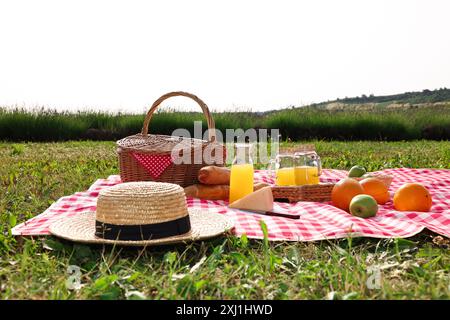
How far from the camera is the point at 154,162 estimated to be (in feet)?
13.6

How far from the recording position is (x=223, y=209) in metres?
3.38

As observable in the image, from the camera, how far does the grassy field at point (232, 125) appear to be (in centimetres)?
1003

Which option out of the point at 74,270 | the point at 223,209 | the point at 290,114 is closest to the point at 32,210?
the point at 223,209

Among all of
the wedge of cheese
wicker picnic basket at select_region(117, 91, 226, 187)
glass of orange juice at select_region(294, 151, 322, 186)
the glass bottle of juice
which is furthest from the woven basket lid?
the wedge of cheese

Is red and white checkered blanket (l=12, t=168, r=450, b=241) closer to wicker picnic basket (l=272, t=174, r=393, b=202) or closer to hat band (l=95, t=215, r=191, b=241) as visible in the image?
wicker picnic basket (l=272, t=174, r=393, b=202)

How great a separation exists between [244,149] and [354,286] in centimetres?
189

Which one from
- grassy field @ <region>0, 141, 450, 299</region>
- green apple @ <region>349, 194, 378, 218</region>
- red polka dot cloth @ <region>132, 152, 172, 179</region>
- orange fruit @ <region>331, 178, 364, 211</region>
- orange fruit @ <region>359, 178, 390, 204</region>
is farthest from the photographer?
red polka dot cloth @ <region>132, 152, 172, 179</region>

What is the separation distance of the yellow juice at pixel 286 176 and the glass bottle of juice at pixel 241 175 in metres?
0.25

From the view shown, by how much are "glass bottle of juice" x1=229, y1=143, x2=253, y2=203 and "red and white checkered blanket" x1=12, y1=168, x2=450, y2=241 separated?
0.13 meters

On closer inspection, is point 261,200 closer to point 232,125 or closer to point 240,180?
point 240,180

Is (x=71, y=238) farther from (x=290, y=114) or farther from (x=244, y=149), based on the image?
(x=290, y=114)

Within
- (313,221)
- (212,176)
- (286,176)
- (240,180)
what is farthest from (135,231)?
(286,176)

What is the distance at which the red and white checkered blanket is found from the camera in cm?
265

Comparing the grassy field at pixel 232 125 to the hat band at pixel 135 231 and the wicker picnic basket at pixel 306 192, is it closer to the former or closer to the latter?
the wicker picnic basket at pixel 306 192
